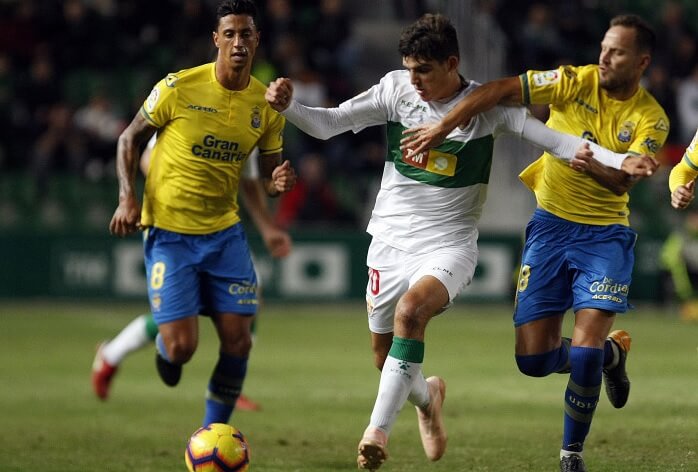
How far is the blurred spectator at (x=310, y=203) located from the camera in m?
17.5

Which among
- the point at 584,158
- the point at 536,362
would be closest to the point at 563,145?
the point at 584,158

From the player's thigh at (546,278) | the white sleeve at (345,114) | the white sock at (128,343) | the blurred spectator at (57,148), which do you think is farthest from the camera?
the blurred spectator at (57,148)

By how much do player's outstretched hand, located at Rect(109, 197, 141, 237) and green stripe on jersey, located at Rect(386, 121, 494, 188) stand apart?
5.37 feet

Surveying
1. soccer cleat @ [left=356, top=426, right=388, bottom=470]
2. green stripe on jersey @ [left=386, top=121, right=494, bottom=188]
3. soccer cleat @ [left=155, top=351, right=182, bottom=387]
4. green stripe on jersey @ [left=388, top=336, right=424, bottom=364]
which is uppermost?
green stripe on jersey @ [left=386, top=121, right=494, bottom=188]

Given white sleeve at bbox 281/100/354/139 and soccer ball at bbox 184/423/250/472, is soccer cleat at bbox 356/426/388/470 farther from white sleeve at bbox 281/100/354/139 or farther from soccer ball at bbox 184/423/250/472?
white sleeve at bbox 281/100/354/139

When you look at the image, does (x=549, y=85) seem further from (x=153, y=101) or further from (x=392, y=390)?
(x=153, y=101)

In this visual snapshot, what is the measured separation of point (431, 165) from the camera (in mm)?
7020

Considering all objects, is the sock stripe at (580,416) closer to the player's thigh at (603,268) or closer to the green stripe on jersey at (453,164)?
the player's thigh at (603,268)

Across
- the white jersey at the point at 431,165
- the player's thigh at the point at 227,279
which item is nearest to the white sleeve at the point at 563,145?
the white jersey at the point at 431,165

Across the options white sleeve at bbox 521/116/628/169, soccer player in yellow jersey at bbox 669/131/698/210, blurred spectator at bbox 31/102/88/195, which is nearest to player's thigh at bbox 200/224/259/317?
white sleeve at bbox 521/116/628/169

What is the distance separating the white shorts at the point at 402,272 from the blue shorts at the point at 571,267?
451 millimetres

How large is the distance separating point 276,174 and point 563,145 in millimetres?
1614

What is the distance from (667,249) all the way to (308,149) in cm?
525

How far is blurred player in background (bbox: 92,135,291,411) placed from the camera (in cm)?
880
